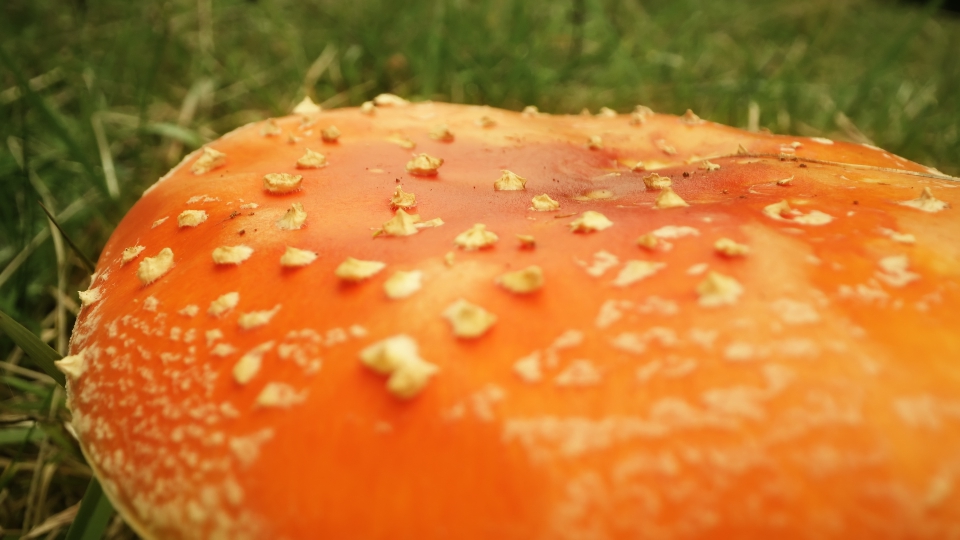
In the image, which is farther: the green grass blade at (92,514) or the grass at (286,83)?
the grass at (286,83)

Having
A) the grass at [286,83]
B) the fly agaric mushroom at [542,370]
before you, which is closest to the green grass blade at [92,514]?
the fly agaric mushroom at [542,370]

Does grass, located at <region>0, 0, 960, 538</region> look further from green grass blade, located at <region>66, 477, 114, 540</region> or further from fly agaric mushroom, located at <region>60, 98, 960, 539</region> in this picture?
fly agaric mushroom, located at <region>60, 98, 960, 539</region>

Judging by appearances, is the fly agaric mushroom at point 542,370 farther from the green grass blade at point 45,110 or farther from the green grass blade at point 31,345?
the green grass blade at point 45,110

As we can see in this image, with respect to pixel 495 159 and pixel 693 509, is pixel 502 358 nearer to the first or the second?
pixel 693 509

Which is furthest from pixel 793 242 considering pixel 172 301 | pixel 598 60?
pixel 598 60

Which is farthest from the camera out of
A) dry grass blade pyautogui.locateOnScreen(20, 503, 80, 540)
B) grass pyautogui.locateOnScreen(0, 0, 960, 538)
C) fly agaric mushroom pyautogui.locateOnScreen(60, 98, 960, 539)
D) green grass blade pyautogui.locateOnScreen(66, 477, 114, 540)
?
grass pyautogui.locateOnScreen(0, 0, 960, 538)

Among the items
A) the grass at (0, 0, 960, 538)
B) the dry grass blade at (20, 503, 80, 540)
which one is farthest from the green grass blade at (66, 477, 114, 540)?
the grass at (0, 0, 960, 538)
